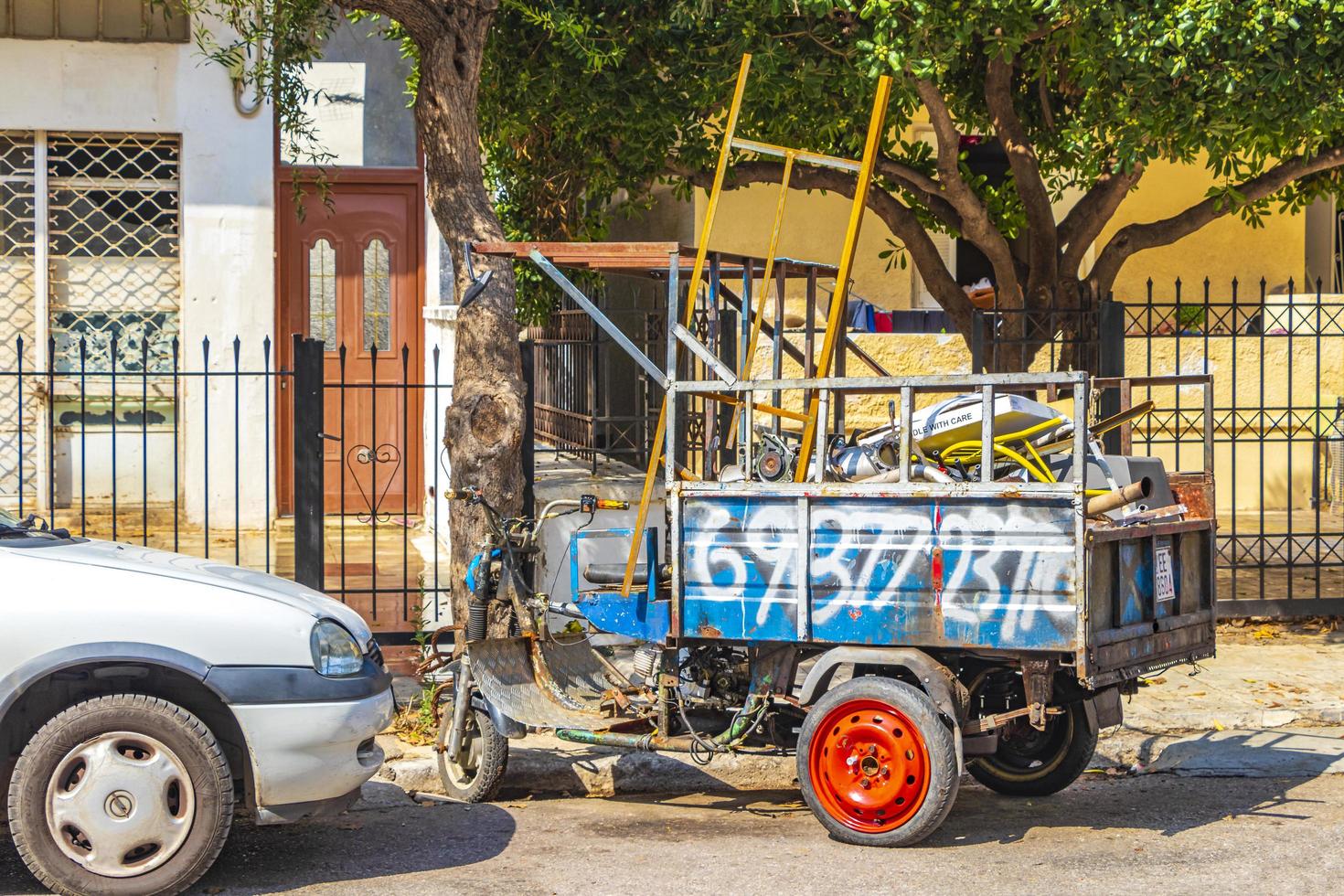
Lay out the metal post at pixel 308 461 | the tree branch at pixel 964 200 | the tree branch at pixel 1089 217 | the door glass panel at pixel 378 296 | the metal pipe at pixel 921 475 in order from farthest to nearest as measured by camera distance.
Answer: the door glass panel at pixel 378 296 → the tree branch at pixel 1089 217 → the tree branch at pixel 964 200 → the metal post at pixel 308 461 → the metal pipe at pixel 921 475

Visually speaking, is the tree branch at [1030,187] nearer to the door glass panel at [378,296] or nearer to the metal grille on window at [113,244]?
the door glass panel at [378,296]

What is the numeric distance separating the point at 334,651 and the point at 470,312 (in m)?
Answer: 2.65

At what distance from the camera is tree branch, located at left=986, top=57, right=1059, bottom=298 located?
10469mm

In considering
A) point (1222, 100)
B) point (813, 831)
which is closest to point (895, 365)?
point (1222, 100)

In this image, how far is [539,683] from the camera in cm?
676

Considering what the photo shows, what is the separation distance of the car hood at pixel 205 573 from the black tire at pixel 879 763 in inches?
69.5

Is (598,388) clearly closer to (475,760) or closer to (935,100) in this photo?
(935,100)

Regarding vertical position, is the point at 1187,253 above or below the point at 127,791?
above

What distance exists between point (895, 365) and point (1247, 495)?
4.02 meters

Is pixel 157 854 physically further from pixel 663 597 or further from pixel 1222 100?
pixel 1222 100

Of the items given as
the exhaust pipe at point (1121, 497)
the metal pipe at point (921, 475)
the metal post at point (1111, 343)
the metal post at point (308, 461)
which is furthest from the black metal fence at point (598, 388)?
the exhaust pipe at point (1121, 497)

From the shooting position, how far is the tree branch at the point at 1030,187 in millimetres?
10469

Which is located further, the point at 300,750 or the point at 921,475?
the point at 921,475

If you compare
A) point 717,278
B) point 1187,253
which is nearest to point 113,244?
point 717,278
